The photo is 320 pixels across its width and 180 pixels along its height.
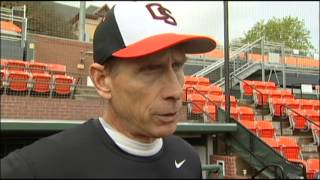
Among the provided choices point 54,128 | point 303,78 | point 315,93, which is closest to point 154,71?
point 54,128

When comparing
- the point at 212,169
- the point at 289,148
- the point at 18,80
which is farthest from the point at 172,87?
the point at 289,148

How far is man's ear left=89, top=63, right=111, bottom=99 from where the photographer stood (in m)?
1.27

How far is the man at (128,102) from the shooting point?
1.18 metres

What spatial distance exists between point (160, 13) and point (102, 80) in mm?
252

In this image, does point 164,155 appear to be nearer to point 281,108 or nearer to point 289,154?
point 289,154

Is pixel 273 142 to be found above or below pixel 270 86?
below

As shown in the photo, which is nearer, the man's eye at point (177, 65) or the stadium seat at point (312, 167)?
the man's eye at point (177, 65)

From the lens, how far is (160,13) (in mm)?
1269

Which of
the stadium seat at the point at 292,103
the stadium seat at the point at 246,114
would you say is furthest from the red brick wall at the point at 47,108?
the stadium seat at the point at 292,103

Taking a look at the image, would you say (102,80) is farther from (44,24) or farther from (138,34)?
(44,24)

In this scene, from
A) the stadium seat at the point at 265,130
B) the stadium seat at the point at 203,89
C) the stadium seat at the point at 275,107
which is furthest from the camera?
the stadium seat at the point at 275,107

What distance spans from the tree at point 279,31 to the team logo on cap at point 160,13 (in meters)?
14.7

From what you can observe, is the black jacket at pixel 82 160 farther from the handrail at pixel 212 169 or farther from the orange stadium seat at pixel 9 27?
the orange stadium seat at pixel 9 27

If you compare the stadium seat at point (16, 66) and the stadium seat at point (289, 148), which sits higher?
the stadium seat at point (16, 66)
